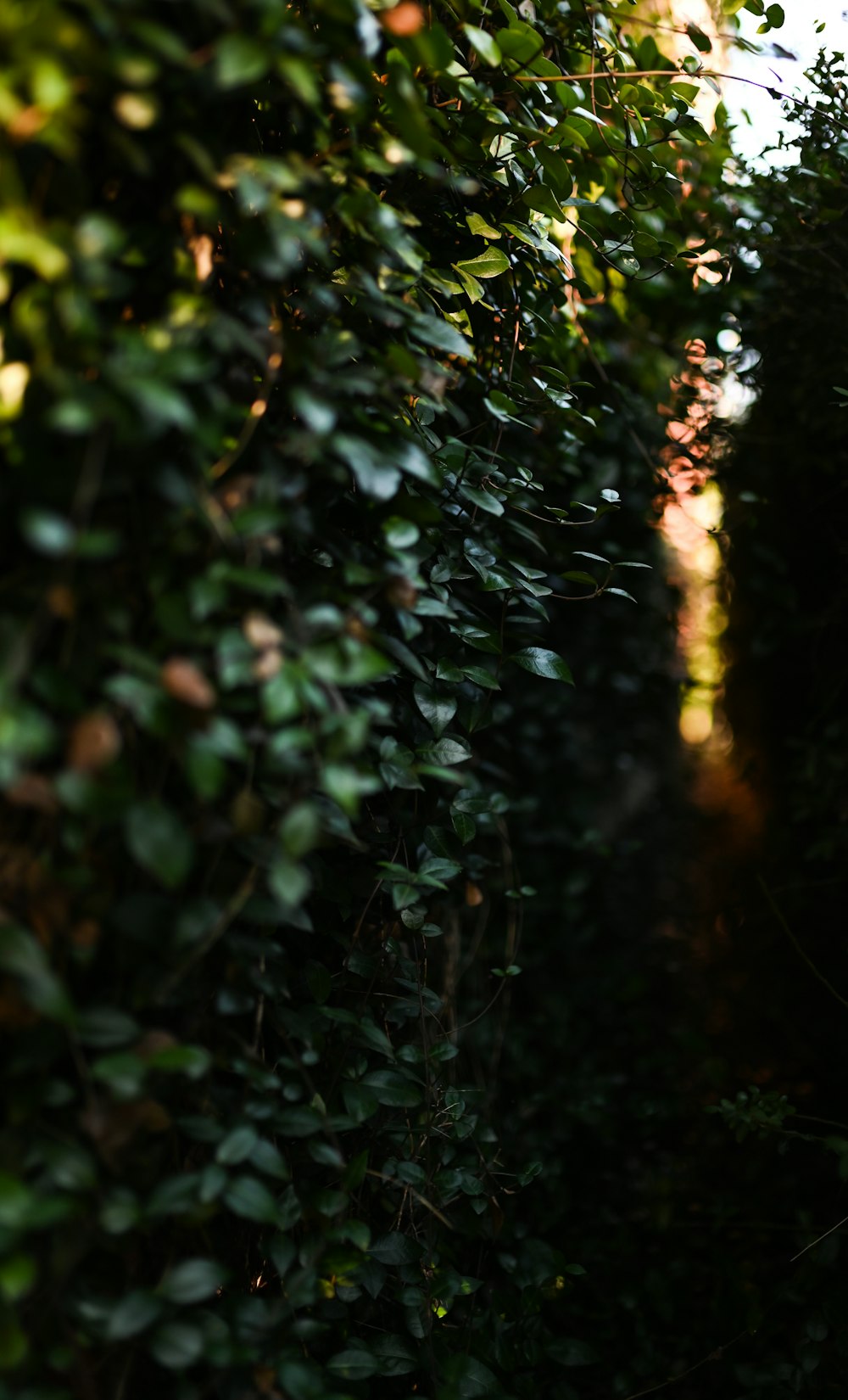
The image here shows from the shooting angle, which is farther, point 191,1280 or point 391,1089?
point 391,1089

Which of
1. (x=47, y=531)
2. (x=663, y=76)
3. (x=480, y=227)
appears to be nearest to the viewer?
(x=47, y=531)

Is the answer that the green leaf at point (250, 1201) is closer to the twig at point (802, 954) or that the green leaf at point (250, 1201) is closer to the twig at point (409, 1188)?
the twig at point (409, 1188)

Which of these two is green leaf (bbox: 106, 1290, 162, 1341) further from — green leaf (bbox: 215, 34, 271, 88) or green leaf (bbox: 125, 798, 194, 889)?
green leaf (bbox: 215, 34, 271, 88)

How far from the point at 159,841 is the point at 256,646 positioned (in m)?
0.19

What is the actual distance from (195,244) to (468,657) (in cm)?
71

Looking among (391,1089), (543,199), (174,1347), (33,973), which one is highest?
(543,199)

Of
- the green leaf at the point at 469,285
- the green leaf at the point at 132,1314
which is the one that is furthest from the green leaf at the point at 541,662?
the green leaf at the point at 132,1314

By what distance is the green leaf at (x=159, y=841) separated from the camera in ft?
2.53

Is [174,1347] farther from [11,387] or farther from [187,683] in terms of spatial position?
[11,387]

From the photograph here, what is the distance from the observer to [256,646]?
0.83 meters

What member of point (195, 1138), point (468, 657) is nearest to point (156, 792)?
point (195, 1138)

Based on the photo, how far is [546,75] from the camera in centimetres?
136

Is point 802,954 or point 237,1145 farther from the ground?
point 237,1145

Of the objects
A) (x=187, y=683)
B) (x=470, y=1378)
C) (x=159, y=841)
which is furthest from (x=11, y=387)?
(x=470, y=1378)
